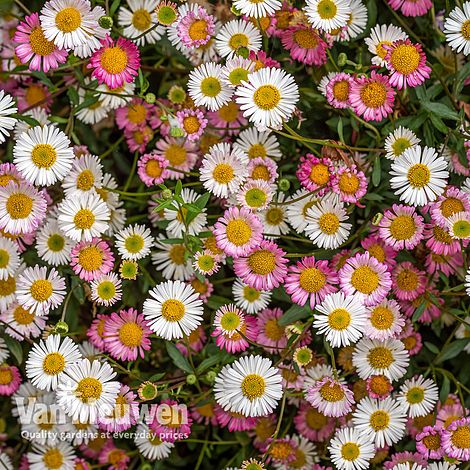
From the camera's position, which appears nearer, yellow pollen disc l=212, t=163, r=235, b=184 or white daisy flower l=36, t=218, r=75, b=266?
yellow pollen disc l=212, t=163, r=235, b=184

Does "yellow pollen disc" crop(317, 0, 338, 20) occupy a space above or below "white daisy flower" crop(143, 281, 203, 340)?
above

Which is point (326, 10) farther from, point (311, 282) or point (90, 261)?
point (90, 261)

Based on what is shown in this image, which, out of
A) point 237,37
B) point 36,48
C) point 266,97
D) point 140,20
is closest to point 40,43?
point 36,48

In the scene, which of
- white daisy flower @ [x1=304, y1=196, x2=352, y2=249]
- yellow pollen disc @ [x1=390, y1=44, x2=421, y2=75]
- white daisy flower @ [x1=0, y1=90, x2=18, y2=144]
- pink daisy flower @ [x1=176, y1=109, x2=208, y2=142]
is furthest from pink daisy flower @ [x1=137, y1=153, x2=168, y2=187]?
yellow pollen disc @ [x1=390, y1=44, x2=421, y2=75]

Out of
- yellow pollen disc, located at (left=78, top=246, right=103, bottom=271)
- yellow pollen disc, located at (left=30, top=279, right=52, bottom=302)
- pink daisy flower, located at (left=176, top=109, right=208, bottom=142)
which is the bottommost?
yellow pollen disc, located at (left=30, top=279, right=52, bottom=302)

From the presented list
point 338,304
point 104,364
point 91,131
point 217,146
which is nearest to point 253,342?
point 338,304

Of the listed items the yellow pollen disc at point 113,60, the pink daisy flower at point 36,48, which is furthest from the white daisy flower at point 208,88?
the pink daisy flower at point 36,48

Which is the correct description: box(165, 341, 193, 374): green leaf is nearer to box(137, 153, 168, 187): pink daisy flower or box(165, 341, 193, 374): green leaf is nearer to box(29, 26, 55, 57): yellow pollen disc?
box(137, 153, 168, 187): pink daisy flower
